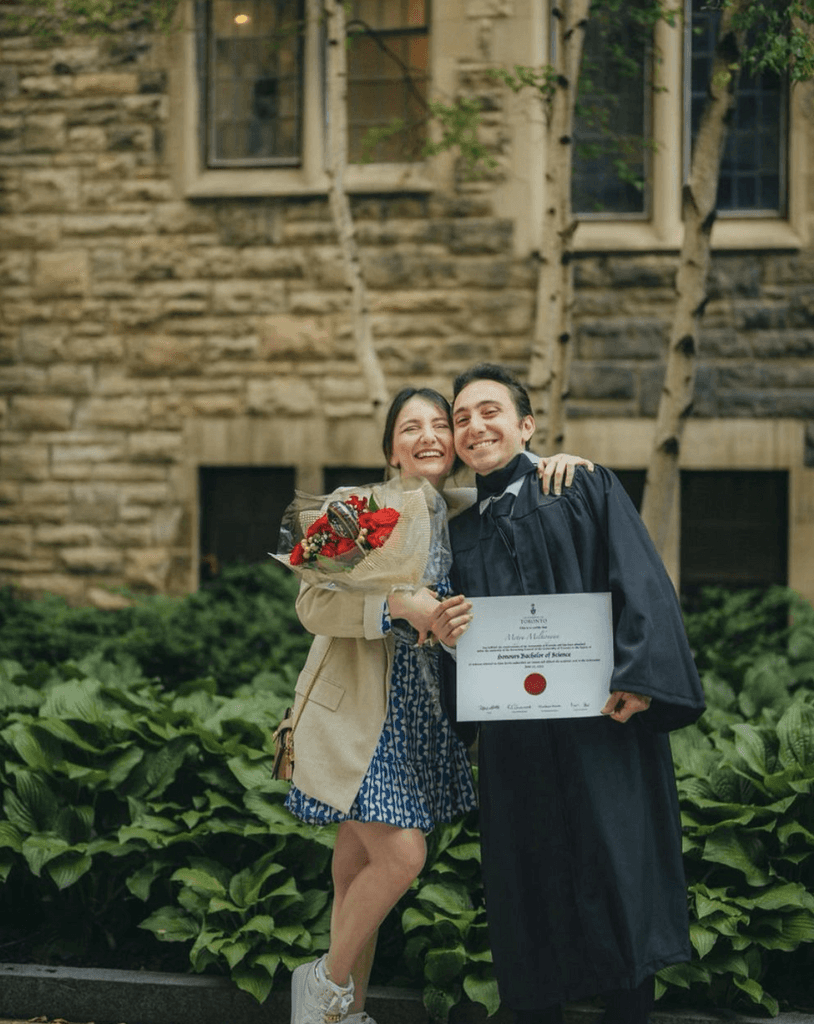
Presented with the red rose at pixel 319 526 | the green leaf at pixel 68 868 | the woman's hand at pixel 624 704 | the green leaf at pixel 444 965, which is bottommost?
the green leaf at pixel 444 965

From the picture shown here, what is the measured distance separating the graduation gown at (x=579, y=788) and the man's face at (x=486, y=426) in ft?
0.16

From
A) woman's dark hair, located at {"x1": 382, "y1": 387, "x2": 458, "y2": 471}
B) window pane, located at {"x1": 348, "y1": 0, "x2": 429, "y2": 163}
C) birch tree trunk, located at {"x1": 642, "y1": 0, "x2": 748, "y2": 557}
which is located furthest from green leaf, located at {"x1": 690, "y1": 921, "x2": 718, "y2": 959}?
window pane, located at {"x1": 348, "y1": 0, "x2": 429, "y2": 163}

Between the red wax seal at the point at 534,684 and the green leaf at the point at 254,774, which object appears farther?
the green leaf at the point at 254,774

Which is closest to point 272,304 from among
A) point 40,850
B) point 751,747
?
point 40,850

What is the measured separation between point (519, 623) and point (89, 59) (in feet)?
24.0

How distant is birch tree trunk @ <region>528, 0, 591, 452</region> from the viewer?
498 cm

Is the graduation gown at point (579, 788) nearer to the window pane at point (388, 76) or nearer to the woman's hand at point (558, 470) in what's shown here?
the woman's hand at point (558, 470)

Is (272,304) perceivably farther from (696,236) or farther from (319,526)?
(319,526)

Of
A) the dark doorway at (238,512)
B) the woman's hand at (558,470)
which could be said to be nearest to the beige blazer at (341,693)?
the woman's hand at (558,470)

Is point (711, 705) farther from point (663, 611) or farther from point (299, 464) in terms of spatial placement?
point (299, 464)

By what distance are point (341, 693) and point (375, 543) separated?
1.53 ft

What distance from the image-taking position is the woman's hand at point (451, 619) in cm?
292

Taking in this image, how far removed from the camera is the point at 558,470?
310 cm

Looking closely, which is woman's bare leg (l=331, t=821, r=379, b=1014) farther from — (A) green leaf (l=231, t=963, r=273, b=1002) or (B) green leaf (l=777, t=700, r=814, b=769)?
(B) green leaf (l=777, t=700, r=814, b=769)
